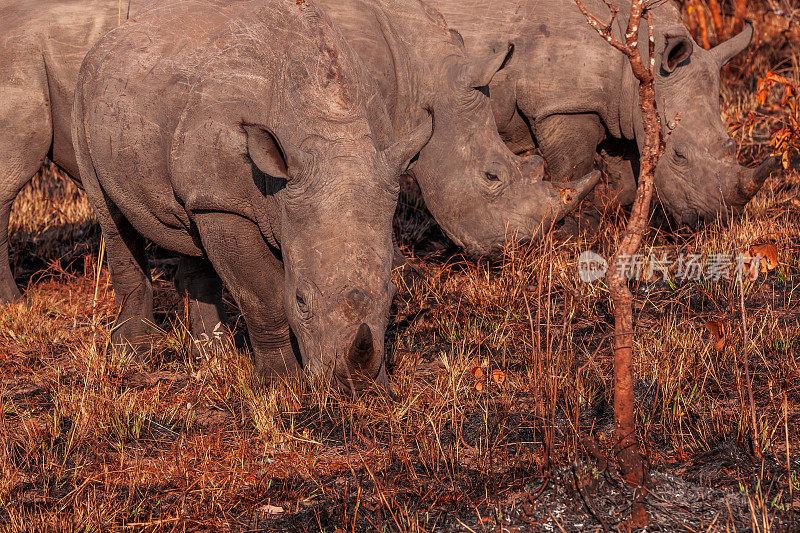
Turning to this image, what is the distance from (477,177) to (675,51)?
1522 mm

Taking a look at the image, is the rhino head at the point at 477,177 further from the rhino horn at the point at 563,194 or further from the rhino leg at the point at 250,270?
the rhino leg at the point at 250,270

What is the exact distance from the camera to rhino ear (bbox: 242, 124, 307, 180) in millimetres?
3582

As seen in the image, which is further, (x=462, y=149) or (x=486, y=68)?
(x=462, y=149)

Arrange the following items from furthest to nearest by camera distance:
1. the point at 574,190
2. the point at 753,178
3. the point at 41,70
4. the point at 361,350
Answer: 1. the point at 41,70
2. the point at 753,178
3. the point at 574,190
4. the point at 361,350

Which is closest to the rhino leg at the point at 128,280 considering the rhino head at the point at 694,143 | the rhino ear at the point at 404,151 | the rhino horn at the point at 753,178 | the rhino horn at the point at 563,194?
the rhino ear at the point at 404,151

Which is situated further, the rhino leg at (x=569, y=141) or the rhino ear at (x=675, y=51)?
the rhino leg at (x=569, y=141)

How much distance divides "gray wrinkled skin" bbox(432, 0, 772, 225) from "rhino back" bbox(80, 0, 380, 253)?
215cm

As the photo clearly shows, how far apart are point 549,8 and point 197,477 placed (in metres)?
3.94

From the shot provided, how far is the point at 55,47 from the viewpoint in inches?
232

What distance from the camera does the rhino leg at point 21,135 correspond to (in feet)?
19.4

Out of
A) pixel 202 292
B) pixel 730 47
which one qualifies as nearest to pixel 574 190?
pixel 730 47

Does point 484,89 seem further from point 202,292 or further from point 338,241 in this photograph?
point 338,241

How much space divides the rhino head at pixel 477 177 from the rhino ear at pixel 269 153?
198 centimetres

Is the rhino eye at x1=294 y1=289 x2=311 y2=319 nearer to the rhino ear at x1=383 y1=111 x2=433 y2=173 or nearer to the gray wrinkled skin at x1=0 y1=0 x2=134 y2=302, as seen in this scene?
the rhino ear at x1=383 y1=111 x2=433 y2=173
